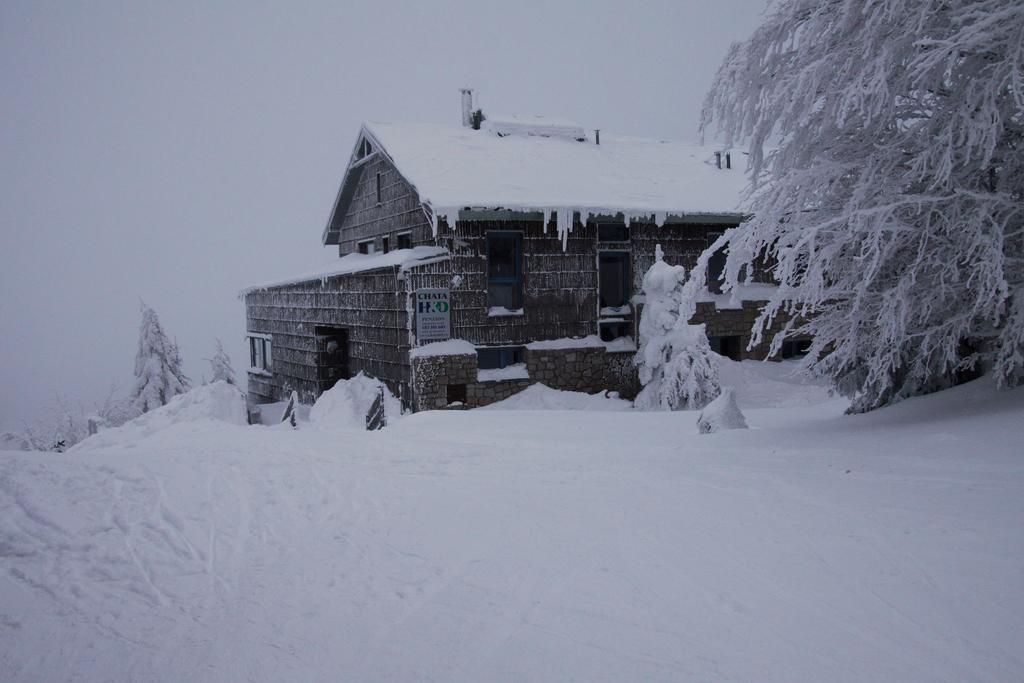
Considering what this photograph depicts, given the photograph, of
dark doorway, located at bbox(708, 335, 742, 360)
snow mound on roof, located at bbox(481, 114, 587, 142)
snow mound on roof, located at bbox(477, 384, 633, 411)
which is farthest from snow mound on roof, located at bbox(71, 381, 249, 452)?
dark doorway, located at bbox(708, 335, 742, 360)

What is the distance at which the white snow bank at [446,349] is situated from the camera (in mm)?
15328

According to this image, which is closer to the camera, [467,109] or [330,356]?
[330,356]

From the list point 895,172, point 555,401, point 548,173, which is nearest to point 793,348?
point 555,401

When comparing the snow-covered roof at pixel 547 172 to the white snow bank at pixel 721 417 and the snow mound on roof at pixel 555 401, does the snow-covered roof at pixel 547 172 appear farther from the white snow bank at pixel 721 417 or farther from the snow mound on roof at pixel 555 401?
the white snow bank at pixel 721 417

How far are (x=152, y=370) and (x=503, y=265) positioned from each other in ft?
61.1

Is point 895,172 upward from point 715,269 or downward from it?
upward

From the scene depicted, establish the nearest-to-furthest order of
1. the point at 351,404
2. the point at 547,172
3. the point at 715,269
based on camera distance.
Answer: the point at 351,404 < the point at 547,172 < the point at 715,269

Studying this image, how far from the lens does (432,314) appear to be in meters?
15.5

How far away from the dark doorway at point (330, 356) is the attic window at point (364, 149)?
544 cm

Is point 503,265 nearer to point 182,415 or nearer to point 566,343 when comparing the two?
point 566,343

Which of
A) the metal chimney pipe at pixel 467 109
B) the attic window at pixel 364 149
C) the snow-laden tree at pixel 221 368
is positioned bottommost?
the snow-laden tree at pixel 221 368

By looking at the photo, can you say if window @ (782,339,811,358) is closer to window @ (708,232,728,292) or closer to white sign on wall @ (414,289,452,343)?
window @ (708,232,728,292)

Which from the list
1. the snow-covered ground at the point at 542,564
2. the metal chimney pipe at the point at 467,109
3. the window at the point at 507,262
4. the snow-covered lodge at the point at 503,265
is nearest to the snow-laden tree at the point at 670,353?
the snow-covered lodge at the point at 503,265

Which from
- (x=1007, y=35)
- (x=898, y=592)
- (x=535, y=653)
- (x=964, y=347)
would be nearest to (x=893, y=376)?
(x=964, y=347)
